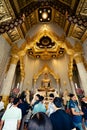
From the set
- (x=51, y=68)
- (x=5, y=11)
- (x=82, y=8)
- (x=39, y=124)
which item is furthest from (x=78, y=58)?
(x=39, y=124)

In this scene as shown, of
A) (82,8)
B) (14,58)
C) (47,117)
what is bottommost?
(14,58)

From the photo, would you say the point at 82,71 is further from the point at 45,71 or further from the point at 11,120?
the point at 11,120

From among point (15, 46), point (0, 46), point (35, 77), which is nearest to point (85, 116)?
point (0, 46)

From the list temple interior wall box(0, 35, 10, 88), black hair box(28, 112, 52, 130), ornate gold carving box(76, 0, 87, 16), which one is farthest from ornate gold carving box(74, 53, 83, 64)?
black hair box(28, 112, 52, 130)

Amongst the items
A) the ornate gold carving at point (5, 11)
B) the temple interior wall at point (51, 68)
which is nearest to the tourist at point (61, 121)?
the ornate gold carving at point (5, 11)

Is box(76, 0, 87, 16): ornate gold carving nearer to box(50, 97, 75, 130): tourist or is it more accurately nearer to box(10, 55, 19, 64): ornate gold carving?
box(10, 55, 19, 64): ornate gold carving

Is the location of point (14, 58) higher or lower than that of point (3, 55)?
lower

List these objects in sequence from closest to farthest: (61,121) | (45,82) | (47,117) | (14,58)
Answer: (47,117)
(61,121)
(14,58)
(45,82)

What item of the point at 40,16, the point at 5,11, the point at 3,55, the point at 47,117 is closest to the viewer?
the point at 47,117

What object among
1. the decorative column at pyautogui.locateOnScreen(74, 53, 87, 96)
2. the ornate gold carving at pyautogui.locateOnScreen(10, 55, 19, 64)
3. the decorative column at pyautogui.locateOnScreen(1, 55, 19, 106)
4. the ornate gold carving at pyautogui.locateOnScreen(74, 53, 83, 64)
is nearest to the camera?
the decorative column at pyautogui.locateOnScreen(1, 55, 19, 106)

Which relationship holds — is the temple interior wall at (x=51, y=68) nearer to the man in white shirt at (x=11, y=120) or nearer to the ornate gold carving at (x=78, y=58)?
the ornate gold carving at (x=78, y=58)

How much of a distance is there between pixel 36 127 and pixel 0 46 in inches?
285

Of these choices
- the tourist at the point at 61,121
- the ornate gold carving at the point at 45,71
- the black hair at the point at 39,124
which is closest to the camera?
the black hair at the point at 39,124

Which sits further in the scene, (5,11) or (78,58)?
(78,58)
